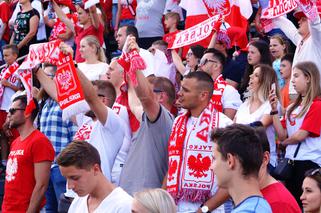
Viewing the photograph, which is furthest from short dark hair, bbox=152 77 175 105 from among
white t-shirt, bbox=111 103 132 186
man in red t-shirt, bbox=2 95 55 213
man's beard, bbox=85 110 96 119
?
man in red t-shirt, bbox=2 95 55 213

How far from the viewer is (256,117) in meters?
8.02

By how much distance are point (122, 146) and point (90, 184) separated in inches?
87.5

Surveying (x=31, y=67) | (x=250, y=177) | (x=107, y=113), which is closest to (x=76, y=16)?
(x=31, y=67)

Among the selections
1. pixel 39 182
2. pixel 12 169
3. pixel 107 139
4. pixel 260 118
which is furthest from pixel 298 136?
pixel 12 169

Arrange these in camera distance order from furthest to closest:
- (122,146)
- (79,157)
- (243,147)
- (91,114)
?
(122,146), (91,114), (79,157), (243,147)

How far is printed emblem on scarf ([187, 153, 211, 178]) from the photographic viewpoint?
6.58 metres

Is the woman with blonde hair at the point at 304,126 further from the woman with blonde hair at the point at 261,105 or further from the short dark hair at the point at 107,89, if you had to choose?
the short dark hair at the point at 107,89

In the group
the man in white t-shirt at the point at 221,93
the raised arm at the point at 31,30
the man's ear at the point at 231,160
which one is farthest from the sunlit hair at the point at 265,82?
the raised arm at the point at 31,30

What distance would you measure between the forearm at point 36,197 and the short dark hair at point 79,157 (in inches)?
103

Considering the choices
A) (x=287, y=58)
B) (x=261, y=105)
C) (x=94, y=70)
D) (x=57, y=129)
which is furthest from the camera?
(x=94, y=70)

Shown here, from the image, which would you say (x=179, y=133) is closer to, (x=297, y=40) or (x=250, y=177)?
(x=250, y=177)

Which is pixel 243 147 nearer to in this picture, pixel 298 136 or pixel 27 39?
pixel 298 136

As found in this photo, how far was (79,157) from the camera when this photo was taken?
5555 millimetres

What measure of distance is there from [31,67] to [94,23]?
194 inches
